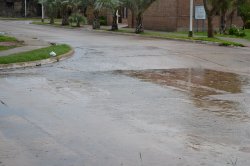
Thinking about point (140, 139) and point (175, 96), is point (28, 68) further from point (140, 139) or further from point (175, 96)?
point (140, 139)

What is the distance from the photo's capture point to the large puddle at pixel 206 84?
1070 centimetres

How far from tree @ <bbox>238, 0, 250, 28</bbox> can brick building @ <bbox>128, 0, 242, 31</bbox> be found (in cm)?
257

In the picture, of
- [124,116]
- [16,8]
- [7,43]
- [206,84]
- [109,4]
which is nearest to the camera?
[124,116]

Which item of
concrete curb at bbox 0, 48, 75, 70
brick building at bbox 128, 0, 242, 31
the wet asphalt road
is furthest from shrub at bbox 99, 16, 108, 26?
the wet asphalt road

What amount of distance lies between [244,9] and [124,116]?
38259mm

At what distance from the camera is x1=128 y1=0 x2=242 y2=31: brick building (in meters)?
45.8

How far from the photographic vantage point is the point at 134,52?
2383cm

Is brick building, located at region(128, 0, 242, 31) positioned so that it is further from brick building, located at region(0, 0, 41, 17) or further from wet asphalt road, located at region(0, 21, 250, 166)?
brick building, located at region(0, 0, 41, 17)

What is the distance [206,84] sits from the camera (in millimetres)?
14297

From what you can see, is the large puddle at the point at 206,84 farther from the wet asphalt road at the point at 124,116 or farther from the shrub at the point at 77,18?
the shrub at the point at 77,18

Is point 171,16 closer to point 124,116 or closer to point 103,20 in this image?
point 103,20

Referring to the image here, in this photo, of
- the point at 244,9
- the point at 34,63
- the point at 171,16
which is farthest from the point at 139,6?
the point at 34,63

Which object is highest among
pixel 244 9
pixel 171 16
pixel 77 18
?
pixel 244 9

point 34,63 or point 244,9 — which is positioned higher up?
point 244,9
